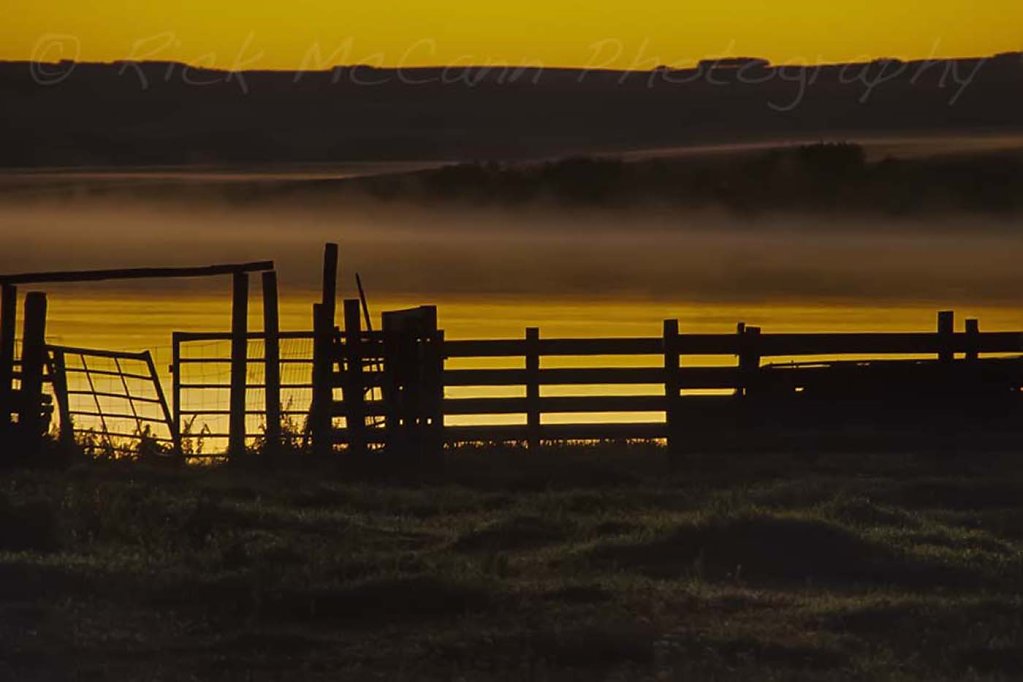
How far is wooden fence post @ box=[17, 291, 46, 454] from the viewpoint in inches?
869

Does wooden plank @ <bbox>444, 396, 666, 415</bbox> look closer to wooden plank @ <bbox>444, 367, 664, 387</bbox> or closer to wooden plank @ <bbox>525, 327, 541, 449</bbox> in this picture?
wooden plank @ <bbox>525, 327, 541, 449</bbox>

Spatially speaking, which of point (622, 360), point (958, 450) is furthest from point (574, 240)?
point (958, 450)

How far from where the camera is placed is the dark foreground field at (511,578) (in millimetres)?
12234

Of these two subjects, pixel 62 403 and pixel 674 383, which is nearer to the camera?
pixel 674 383

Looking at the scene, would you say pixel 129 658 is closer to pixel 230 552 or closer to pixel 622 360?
pixel 230 552

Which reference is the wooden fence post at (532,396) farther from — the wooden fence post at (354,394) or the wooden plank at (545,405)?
the wooden fence post at (354,394)

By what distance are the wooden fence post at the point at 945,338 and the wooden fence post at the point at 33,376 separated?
28.6 ft

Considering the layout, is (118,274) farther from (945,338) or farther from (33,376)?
(945,338)

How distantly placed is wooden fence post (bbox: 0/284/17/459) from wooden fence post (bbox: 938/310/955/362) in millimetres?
9016

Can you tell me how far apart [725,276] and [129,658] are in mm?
73400

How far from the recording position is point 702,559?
50.4 ft

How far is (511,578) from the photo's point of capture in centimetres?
1466

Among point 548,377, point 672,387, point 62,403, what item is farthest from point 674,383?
point 62,403

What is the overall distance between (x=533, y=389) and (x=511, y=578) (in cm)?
865
